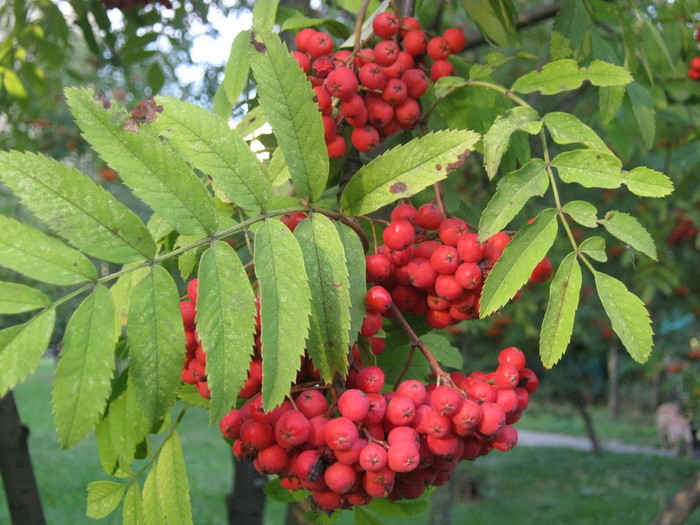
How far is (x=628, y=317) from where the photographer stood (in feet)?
3.61

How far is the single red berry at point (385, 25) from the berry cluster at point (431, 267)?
0.36 m

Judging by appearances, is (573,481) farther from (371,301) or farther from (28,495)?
(371,301)

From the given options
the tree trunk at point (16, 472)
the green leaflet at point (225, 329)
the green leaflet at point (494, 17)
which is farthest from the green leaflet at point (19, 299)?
the tree trunk at point (16, 472)

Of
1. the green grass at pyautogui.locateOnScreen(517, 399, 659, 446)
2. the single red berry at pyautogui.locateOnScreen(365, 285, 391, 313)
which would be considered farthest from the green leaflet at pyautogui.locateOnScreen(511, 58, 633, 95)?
the green grass at pyautogui.locateOnScreen(517, 399, 659, 446)

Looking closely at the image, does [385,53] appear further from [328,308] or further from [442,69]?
[328,308]

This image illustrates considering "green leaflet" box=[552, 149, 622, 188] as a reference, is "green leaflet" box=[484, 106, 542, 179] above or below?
above

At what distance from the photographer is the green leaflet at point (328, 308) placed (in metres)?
1.01

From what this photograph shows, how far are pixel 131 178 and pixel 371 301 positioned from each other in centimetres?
41

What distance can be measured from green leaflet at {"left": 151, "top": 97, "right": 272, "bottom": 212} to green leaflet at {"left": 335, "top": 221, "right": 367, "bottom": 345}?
0.48 feet

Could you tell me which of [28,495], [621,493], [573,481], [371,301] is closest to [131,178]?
[371,301]

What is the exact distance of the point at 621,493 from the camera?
9078mm

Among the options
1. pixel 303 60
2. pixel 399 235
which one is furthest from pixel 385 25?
pixel 399 235

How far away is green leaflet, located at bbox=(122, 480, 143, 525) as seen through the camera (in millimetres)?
1178

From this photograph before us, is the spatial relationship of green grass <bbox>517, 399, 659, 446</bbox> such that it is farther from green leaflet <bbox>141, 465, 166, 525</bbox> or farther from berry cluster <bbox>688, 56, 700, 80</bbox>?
green leaflet <bbox>141, 465, 166, 525</bbox>
